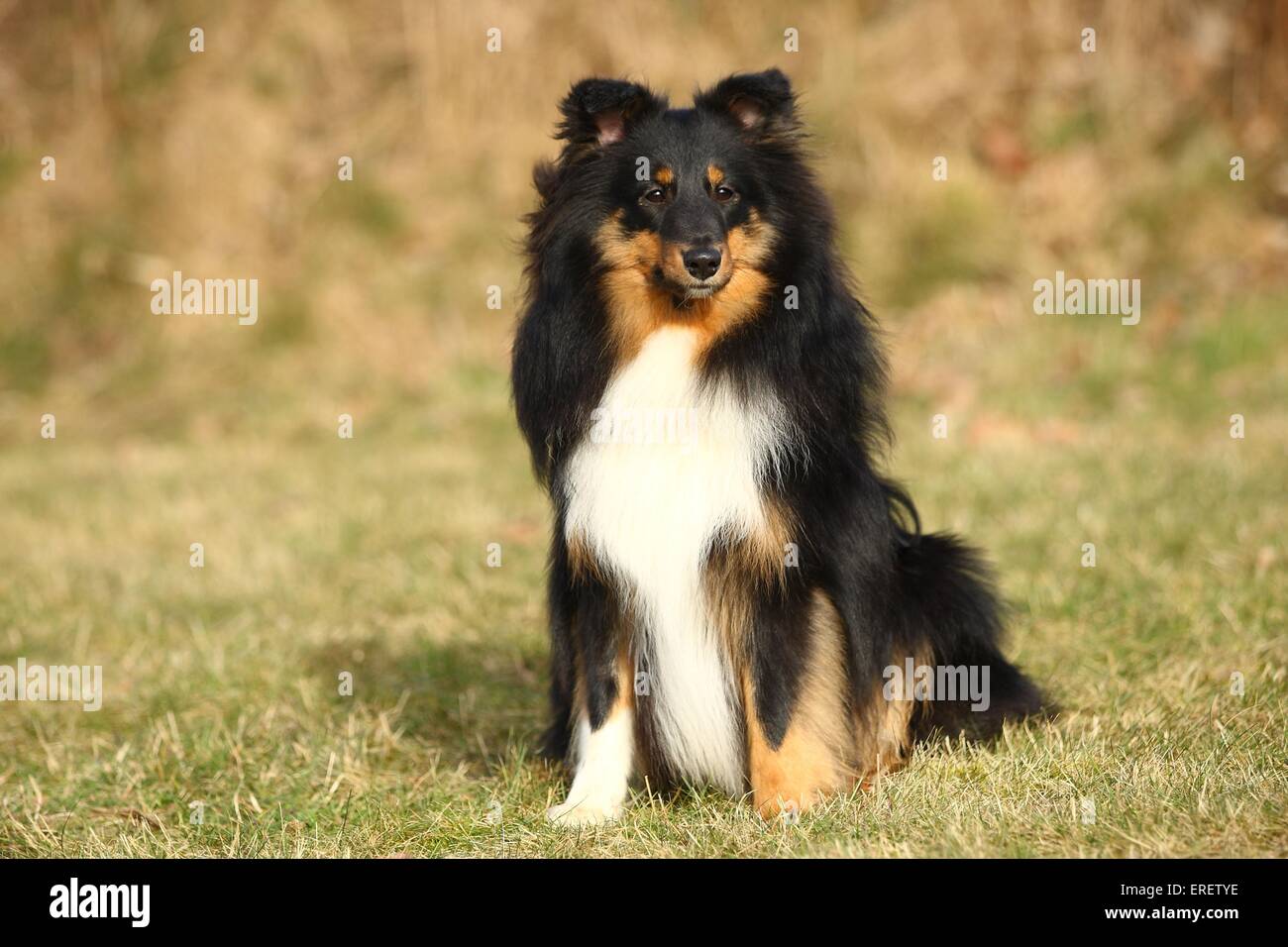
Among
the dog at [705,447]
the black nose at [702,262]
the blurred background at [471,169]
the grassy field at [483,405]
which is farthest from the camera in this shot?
the blurred background at [471,169]

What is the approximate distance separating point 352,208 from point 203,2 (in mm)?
3098

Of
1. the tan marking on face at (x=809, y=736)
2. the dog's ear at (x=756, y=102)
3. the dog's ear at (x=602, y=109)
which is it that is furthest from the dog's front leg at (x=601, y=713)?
the dog's ear at (x=756, y=102)

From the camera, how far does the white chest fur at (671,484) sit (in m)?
3.78

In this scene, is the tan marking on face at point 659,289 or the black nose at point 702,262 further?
the tan marking on face at point 659,289

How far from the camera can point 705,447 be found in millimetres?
3807

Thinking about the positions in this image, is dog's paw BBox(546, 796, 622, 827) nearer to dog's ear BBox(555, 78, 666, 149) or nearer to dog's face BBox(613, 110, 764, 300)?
dog's face BBox(613, 110, 764, 300)

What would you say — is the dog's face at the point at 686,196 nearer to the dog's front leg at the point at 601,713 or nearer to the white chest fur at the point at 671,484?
the white chest fur at the point at 671,484

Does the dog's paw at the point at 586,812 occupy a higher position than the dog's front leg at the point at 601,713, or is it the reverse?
the dog's front leg at the point at 601,713

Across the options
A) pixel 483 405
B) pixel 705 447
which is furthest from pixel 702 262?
pixel 483 405

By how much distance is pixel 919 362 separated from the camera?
10656 millimetres

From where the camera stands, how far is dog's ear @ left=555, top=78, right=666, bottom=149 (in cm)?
392

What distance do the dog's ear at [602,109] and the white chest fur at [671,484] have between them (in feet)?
2.13

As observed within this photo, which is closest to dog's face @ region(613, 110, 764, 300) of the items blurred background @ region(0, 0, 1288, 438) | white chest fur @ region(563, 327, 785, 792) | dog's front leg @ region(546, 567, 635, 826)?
white chest fur @ region(563, 327, 785, 792)

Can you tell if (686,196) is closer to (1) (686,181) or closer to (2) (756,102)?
(1) (686,181)
